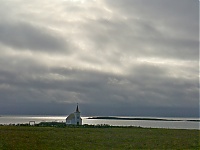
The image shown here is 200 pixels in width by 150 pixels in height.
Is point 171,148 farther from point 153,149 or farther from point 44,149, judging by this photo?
point 44,149

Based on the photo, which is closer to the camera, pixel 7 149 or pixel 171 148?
pixel 7 149

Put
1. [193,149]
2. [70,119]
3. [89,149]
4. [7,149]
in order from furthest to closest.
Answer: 1. [70,119]
2. [193,149]
3. [89,149]
4. [7,149]

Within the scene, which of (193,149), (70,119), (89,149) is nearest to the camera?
(89,149)

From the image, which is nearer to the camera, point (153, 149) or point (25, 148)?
point (25, 148)

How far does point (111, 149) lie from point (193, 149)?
8.14 m

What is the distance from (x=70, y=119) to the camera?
105812 millimetres

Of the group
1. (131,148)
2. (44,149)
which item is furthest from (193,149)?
(44,149)

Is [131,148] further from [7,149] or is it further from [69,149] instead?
[7,149]

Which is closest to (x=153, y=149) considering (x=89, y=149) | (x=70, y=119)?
(x=89, y=149)

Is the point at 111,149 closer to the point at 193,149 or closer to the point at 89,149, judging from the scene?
the point at 89,149

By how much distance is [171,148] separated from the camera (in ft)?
108

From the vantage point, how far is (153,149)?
3125cm

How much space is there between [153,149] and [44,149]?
10.1 m

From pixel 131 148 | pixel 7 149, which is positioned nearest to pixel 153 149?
pixel 131 148
